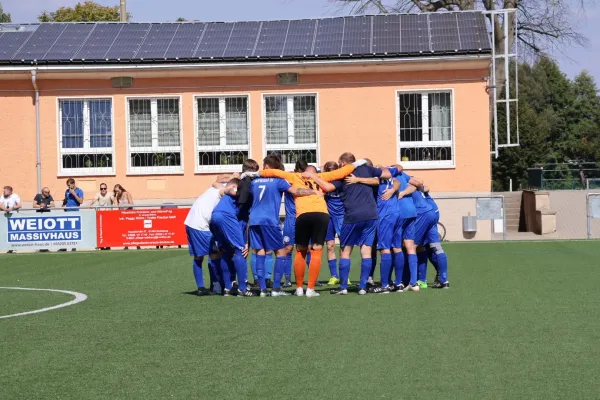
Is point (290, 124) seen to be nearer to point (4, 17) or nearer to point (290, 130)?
point (290, 130)

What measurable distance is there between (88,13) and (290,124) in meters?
35.0

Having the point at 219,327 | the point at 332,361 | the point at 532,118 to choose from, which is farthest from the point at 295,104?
the point at 532,118

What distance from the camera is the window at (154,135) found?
3103 centimetres

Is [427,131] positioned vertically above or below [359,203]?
above

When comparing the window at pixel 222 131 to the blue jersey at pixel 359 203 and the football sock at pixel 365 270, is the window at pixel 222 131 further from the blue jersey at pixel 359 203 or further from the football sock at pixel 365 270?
the blue jersey at pixel 359 203

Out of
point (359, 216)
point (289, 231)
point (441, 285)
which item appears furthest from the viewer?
point (289, 231)

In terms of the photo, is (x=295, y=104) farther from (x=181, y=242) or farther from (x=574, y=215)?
(x=574, y=215)

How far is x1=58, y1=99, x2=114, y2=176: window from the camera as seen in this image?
102 ft

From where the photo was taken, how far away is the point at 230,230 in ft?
46.5

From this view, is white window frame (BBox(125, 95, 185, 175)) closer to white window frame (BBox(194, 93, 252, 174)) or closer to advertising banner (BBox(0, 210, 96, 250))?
white window frame (BBox(194, 93, 252, 174))

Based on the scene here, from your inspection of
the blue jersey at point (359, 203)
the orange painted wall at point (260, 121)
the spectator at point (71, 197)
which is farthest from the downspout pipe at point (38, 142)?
the blue jersey at point (359, 203)

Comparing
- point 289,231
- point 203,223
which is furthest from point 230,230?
point 289,231

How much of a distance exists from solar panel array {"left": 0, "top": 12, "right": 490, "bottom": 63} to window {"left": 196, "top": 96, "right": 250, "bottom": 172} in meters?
1.33

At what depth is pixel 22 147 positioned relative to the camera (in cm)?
3105
